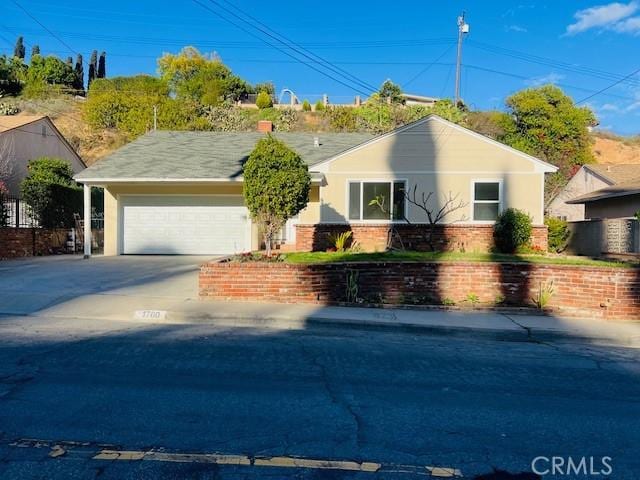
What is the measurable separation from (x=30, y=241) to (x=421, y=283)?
50.2 feet

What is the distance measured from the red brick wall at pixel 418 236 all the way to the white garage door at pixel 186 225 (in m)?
3.46

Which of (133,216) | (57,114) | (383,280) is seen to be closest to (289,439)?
Answer: (383,280)

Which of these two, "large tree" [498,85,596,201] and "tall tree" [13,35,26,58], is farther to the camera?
"tall tree" [13,35,26,58]

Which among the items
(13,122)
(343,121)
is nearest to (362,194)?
(13,122)

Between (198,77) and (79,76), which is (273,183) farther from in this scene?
(79,76)

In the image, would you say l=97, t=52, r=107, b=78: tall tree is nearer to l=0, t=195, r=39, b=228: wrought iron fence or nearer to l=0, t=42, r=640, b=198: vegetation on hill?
l=0, t=42, r=640, b=198: vegetation on hill

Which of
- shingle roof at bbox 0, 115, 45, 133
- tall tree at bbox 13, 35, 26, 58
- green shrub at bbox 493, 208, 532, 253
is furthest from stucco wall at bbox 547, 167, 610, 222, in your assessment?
tall tree at bbox 13, 35, 26, 58

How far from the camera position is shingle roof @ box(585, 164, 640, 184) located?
2741cm

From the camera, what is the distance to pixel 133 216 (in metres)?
20.6

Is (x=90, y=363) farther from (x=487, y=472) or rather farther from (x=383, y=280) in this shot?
(x=383, y=280)

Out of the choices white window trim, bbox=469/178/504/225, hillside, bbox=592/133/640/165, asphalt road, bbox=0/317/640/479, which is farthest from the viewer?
hillside, bbox=592/133/640/165

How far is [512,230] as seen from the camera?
1712 cm

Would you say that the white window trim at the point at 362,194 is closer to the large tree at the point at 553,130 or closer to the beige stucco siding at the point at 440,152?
the beige stucco siding at the point at 440,152

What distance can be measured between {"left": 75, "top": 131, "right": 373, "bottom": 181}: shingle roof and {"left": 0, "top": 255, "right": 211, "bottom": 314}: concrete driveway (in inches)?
123
